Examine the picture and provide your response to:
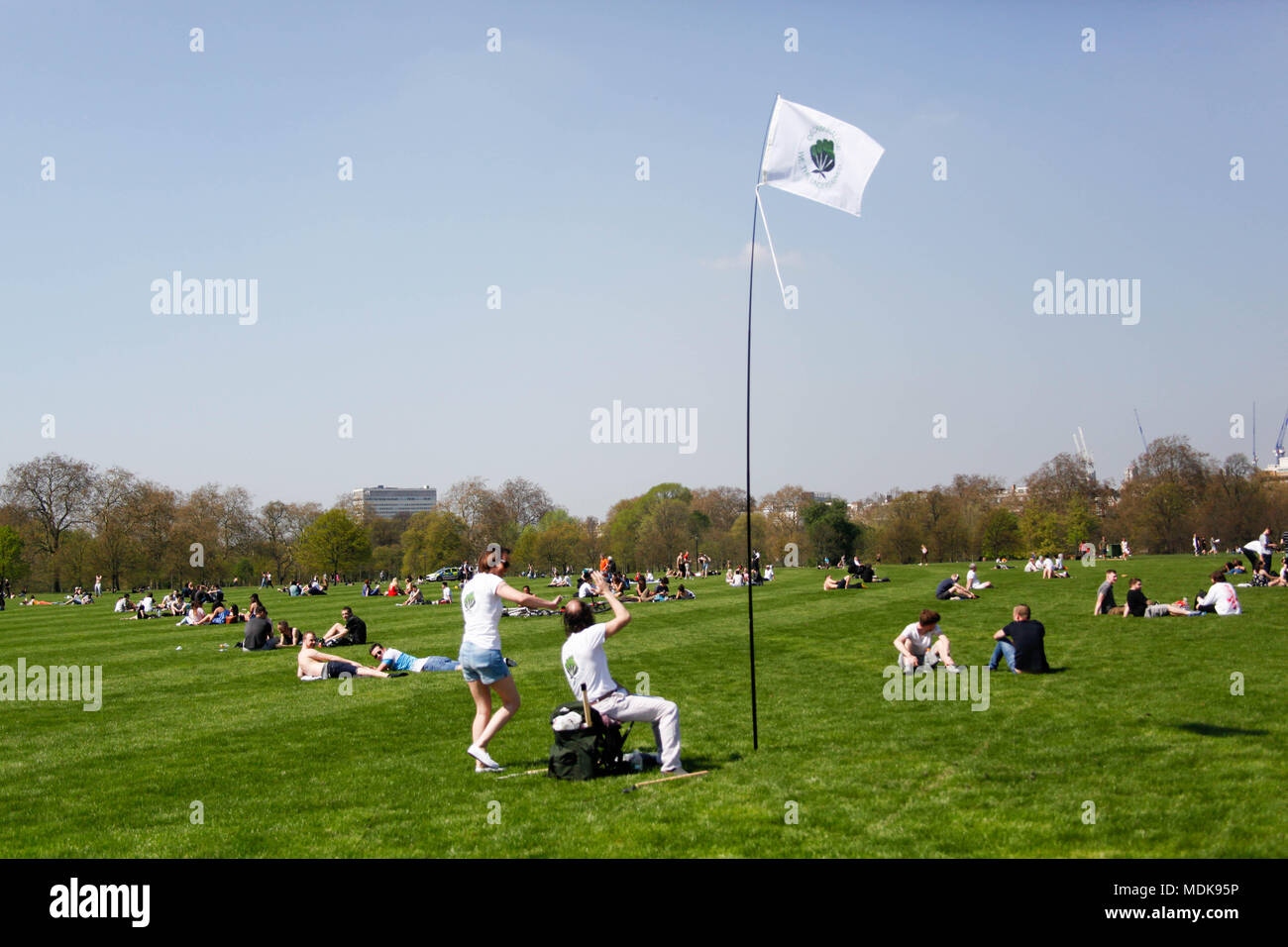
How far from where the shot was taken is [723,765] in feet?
33.2

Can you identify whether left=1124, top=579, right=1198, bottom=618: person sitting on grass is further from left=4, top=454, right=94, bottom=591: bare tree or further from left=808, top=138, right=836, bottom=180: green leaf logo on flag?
left=4, top=454, right=94, bottom=591: bare tree

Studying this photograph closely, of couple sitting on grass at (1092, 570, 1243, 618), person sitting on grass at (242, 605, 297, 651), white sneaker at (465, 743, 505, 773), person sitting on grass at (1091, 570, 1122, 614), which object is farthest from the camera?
person sitting on grass at (1091, 570, 1122, 614)

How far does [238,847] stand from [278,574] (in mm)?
113246

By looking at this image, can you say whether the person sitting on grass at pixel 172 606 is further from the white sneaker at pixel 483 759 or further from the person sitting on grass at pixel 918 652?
the white sneaker at pixel 483 759

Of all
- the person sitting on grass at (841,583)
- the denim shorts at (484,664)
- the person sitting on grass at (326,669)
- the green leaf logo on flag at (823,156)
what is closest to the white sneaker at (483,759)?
the denim shorts at (484,664)

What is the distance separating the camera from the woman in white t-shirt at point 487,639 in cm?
1002

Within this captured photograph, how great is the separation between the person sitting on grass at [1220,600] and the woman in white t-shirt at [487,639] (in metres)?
21.6

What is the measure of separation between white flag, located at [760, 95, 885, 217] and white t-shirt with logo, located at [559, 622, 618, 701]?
239 inches

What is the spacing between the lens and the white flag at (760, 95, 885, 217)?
11.4 meters

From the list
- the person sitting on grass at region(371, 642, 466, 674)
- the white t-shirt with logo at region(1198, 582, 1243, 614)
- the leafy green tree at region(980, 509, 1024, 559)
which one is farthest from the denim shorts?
the leafy green tree at region(980, 509, 1024, 559)

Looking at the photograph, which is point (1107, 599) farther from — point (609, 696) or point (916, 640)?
point (609, 696)

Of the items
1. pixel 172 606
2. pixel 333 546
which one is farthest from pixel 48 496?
pixel 172 606

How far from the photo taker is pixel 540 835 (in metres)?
7.71
